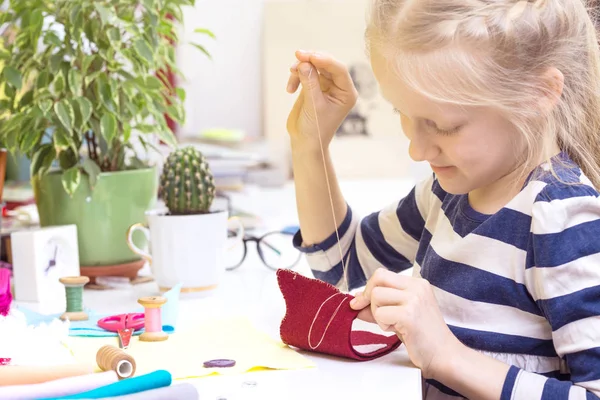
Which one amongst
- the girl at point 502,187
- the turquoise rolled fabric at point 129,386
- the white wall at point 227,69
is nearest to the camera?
the turquoise rolled fabric at point 129,386

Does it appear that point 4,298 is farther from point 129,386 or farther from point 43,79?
point 43,79

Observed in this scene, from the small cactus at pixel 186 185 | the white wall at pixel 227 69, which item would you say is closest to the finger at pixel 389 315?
the small cactus at pixel 186 185

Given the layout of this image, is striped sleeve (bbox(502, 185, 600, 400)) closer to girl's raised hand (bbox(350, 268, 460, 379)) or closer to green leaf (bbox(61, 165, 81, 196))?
girl's raised hand (bbox(350, 268, 460, 379))

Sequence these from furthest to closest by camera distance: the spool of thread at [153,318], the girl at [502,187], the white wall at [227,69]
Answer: the white wall at [227,69] < the spool of thread at [153,318] < the girl at [502,187]

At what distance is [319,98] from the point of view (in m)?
0.92

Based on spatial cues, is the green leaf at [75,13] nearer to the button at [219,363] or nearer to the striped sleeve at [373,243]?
the striped sleeve at [373,243]

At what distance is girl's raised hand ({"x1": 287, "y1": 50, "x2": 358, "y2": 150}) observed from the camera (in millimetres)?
888

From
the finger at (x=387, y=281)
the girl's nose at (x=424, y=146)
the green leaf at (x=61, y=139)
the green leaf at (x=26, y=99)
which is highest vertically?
the green leaf at (x=26, y=99)

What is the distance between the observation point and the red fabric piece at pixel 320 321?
70 centimetres

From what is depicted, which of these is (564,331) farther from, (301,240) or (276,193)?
(276,193)

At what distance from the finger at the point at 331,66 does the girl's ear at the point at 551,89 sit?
259 millimetres

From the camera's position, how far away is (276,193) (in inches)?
78.2

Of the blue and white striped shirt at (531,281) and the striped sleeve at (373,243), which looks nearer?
the blue and white striped shirt at (531,281)

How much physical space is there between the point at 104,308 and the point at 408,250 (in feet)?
1.22
